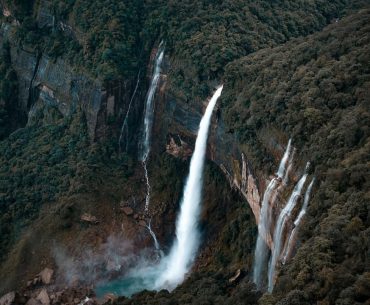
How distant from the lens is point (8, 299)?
43344 millimetres

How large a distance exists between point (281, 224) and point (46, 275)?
1950cm

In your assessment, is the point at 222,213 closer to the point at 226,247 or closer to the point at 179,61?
the point at 226,247

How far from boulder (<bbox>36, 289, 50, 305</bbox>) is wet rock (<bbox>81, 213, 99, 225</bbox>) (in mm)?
6751

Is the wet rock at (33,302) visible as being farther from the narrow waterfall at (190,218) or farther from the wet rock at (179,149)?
the wet rock at (179,149)

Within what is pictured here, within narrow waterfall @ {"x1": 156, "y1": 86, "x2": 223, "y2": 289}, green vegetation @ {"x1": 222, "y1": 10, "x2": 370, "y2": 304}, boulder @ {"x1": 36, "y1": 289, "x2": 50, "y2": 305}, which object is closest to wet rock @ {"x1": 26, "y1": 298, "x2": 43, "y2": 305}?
boulder @ {"x1": 36, "y1": 289, "x2": 50, "y2": 305}

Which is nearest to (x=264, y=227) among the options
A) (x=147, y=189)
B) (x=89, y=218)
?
(x=147, y=189)

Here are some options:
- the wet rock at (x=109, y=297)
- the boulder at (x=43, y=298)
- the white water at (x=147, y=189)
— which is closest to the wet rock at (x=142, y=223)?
the white water at (x=147, y=189)

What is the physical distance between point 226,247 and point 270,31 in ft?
65.2

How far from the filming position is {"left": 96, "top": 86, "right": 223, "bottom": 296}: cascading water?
44938 mm

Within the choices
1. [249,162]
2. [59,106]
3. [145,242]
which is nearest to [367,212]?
[249,162]

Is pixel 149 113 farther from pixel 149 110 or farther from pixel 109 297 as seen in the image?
pixel 109 297

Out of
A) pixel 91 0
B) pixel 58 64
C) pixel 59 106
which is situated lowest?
pixel 59 106

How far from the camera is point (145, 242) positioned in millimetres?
48312

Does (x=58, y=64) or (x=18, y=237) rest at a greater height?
(x=58, y=64)
